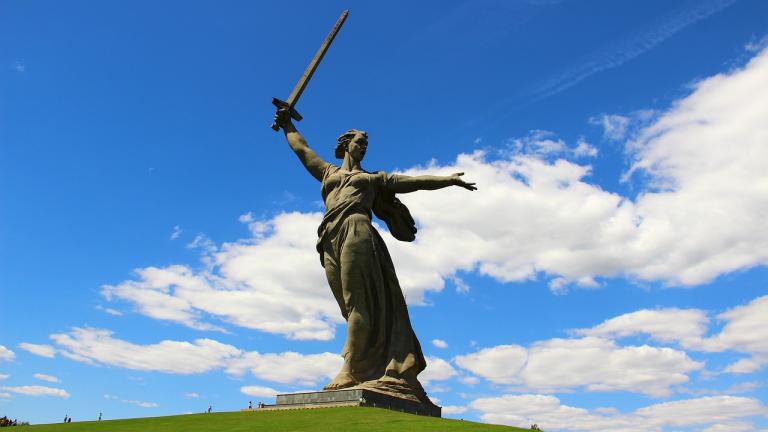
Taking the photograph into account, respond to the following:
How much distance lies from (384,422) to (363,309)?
4.85 meters

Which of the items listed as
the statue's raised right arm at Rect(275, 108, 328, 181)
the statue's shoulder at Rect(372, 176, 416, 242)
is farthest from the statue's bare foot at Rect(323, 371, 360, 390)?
the statue's raised right arm at Rect(275, 108, 328, 181)

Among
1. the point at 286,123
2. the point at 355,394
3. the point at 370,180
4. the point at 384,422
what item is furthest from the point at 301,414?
the point at 286,123

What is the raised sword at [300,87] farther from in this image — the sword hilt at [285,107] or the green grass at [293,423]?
the green grass at [293,423]

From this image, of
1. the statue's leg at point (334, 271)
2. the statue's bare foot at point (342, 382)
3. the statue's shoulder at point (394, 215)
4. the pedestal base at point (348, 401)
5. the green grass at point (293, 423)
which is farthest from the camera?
the statue's shoulder at point (394, 215)

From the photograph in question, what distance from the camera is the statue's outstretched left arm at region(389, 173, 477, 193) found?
56.0 ft

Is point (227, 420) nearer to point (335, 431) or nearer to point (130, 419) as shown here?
point (130, 419)

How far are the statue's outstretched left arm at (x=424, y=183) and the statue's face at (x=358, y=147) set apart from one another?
4.29 ft

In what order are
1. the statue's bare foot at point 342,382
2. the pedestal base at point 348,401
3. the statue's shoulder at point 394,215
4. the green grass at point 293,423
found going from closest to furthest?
the green grass at point 293,423 < the pedestal base at point 348,401 < the statue's bare foot at point 342,382 < the statue's shoulder at point 394,215

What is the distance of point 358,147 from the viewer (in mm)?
18516

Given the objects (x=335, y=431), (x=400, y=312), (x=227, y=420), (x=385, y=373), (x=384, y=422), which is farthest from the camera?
(x=400, y=312)

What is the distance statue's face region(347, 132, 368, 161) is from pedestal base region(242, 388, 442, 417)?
660 centimetres

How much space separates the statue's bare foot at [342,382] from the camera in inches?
616

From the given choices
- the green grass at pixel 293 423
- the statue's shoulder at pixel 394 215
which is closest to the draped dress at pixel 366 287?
the statue's shoulder at pixel 394 215

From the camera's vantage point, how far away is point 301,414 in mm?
13789
